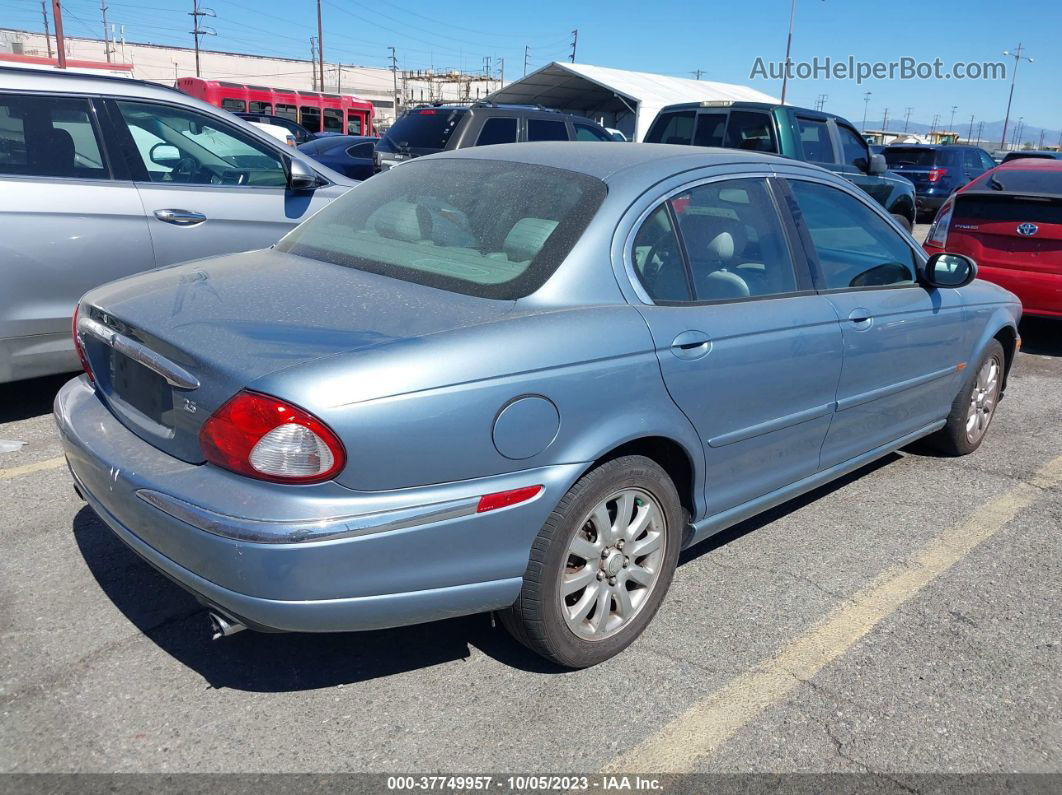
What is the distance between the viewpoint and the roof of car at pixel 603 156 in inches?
126

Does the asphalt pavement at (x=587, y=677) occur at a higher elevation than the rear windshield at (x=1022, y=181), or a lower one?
lower

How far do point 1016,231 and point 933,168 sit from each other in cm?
1270

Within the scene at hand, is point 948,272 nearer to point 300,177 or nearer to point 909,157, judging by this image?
point 300,177

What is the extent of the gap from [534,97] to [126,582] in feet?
128

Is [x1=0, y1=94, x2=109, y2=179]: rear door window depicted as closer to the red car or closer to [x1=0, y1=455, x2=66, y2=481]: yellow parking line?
[x1=0, y1=455, x2=66, y2=481]: yellow parking line

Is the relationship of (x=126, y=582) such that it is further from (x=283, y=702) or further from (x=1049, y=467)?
(x=1049, y=467)

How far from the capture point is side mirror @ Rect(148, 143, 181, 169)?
5.00 m

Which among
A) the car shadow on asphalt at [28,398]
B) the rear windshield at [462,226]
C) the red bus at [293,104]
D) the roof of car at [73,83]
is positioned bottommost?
the car shadow on asphalt at [28,398]

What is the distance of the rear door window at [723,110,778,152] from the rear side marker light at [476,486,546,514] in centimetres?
842

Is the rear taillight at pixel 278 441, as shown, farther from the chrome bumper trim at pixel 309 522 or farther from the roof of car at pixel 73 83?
the roof of car at pixel 73 83

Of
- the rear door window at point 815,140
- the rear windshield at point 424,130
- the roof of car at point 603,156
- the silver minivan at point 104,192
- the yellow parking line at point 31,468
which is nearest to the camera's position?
the roof of car at point 603,156

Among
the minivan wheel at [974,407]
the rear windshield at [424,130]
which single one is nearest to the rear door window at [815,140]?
the rear windshield at [424,130]

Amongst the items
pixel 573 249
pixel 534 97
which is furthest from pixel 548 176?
pixel 534 97

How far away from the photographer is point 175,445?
2.51 m
